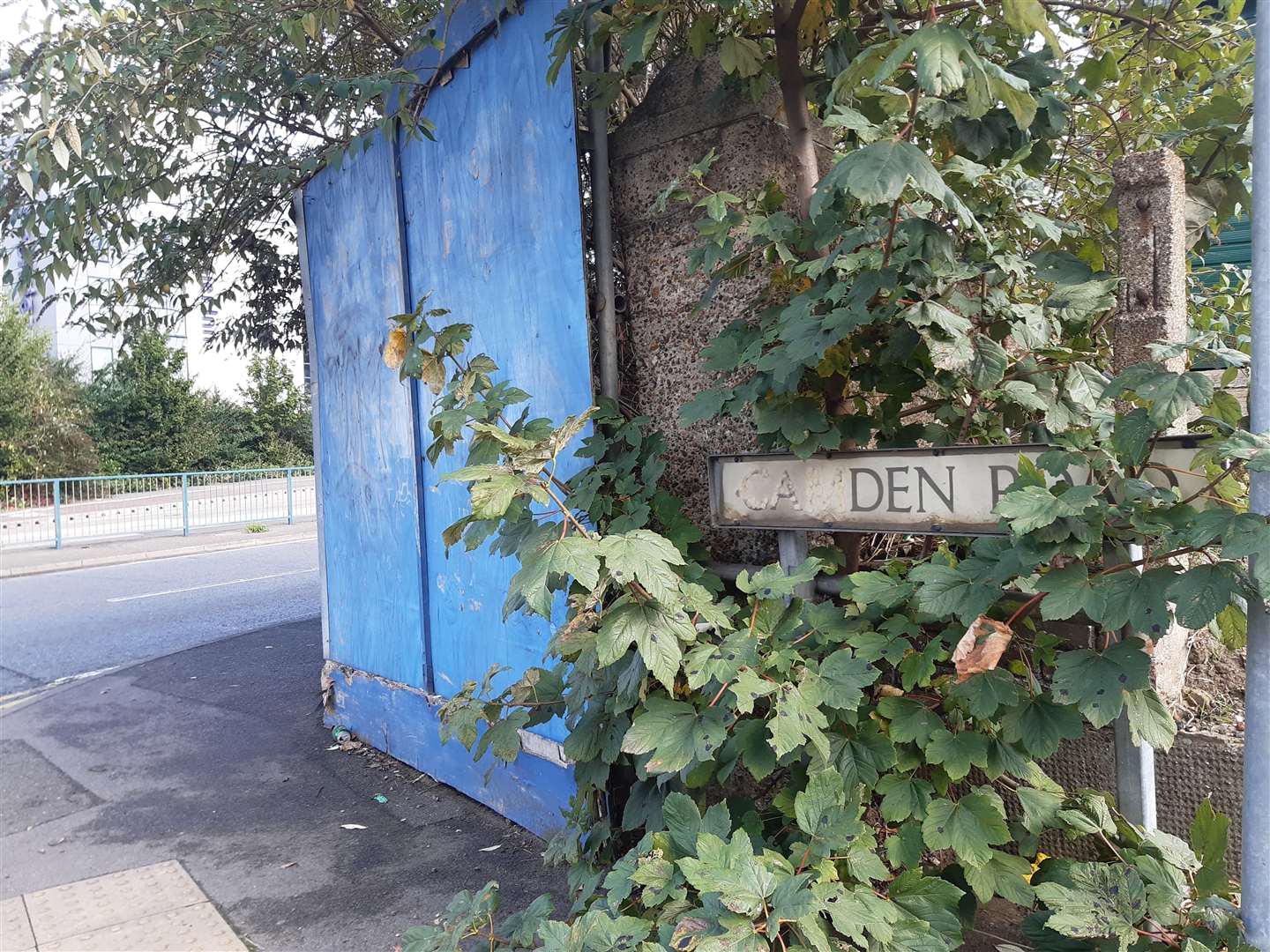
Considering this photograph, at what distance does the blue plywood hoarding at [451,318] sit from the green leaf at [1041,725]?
1772 mm

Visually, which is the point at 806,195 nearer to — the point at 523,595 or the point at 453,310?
the point at 523,595

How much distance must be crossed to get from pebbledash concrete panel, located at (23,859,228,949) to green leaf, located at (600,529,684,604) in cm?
238

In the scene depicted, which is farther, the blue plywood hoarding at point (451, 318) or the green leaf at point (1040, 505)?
the blue plywood hoarding at point (451, 318)

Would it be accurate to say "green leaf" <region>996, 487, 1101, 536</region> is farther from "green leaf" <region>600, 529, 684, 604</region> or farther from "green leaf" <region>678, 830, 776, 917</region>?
"green leaf" <region>678, 830, 776, 917</region>

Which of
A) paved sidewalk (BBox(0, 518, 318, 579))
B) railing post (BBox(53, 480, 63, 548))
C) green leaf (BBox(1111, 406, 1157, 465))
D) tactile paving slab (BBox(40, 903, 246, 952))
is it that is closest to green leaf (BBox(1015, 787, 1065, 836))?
green leaf (BBox(1111, 406, 1157, 465))

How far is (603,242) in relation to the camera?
115 inches

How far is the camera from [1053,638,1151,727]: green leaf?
1388 millimetres

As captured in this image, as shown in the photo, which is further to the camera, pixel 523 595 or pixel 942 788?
pixel 942 788

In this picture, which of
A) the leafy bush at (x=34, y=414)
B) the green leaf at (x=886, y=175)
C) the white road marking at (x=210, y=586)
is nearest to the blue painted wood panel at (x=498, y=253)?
the green leaf at (x=886, y=175)

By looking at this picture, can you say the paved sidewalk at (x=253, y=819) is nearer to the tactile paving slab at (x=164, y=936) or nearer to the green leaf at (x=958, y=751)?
the tactile paving slab at (x=164, y=936)

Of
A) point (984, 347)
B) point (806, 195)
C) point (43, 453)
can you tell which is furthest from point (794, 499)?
point (43, 453)

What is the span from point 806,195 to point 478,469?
1170 mm

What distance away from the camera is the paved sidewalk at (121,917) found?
2.91 metres

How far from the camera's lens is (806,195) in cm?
217
